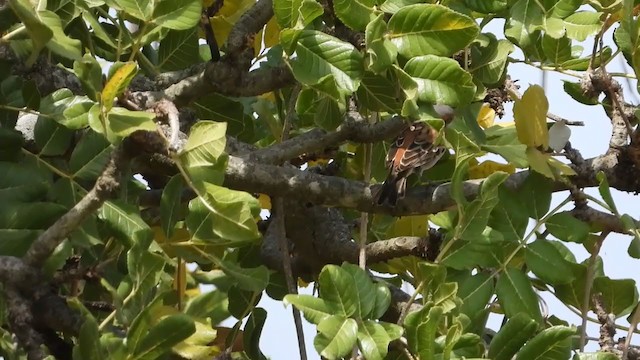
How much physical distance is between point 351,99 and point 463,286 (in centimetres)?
44

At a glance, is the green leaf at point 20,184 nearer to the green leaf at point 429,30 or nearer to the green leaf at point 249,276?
the green leaf at point 249,276

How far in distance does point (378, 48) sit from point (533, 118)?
28 cm

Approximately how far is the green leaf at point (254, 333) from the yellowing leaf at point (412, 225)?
0.31 m

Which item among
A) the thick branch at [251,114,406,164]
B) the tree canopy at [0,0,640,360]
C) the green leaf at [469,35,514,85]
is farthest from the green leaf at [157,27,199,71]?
the green leaf at [469,35,514,85]

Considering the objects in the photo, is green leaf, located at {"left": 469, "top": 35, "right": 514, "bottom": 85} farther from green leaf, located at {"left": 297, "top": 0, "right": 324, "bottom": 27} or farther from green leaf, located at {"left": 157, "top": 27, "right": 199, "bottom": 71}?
green leaf, located at {"left": 157, "top": 27, "right": 199, "bottom": 71}

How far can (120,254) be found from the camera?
4.23 feet

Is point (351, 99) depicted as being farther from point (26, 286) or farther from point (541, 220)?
point (26, 286)

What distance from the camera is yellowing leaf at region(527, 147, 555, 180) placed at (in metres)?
1.30

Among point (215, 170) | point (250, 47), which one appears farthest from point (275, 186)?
point (215, 170)

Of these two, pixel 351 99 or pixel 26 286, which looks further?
pixel 351 99

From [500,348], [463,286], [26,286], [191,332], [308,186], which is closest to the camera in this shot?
[191,332]

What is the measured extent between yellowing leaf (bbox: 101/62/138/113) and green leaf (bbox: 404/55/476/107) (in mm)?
364

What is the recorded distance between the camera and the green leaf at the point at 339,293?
1149mm

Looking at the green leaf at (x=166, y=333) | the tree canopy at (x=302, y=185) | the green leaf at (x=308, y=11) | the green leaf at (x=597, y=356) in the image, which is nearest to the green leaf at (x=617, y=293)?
the tree canopy at (x=302, y=185)
